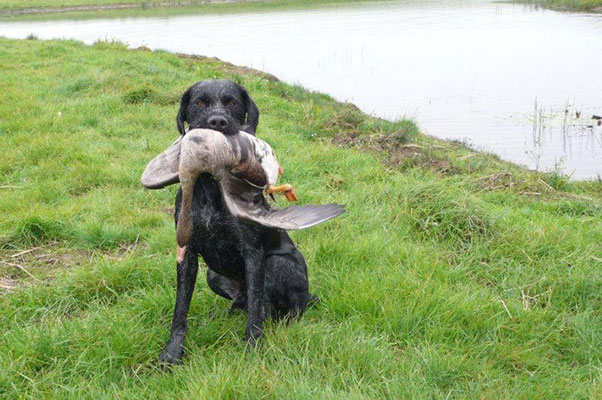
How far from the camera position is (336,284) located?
3945mm

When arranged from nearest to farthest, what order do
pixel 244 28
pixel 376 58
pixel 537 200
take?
pixel 537 200, pixel 376 58, pixel 244 28

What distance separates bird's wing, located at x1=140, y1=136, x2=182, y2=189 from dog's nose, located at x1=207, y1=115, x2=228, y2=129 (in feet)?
0.75

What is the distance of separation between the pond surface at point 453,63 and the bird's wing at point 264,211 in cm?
752

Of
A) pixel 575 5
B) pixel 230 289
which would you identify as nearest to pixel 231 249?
pixel 230 289

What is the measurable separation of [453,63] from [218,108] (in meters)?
15.3

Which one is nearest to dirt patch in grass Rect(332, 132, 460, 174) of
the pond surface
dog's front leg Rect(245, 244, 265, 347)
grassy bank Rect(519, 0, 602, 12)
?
the pond surface

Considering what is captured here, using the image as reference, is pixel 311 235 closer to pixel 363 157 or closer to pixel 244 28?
pixel 363 157

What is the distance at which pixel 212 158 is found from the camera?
2.80 meters

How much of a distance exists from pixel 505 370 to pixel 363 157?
4511 mm

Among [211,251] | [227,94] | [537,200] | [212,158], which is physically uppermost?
[227,94]

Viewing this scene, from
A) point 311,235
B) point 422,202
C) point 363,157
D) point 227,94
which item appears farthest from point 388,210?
point 227,94

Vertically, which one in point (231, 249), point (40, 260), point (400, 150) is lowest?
point (40, 260)

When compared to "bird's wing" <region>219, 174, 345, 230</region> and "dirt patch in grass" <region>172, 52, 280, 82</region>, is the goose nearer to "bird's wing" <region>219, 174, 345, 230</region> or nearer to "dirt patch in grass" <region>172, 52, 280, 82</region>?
"bird's wing" <region>219, 174, 345, 230</region>

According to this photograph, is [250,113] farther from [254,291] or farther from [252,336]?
[252,336]
